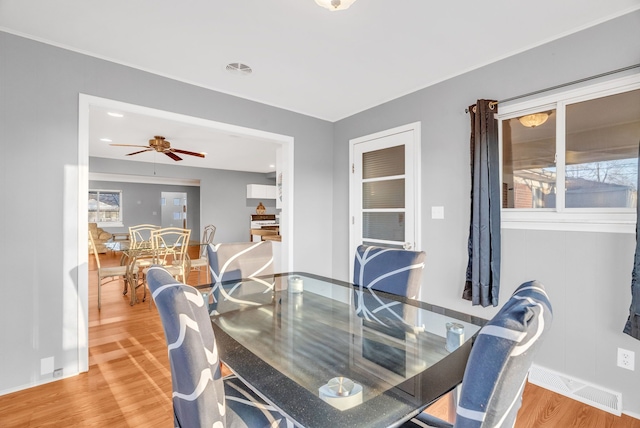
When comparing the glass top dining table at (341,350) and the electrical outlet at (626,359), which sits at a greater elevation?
the glass top dining table at (341,350)

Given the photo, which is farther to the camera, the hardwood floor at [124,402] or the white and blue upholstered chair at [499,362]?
the hardwood floor at [124,402]

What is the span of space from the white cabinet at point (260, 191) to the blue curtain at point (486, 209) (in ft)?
23.9

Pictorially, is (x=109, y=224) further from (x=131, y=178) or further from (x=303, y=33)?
(x=303, y=33)

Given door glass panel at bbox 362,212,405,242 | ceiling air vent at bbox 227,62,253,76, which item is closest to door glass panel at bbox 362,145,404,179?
door glass panel at bbox 362,212,405,242

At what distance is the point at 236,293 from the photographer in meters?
1.87

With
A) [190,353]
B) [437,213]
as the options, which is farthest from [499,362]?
[437,213]

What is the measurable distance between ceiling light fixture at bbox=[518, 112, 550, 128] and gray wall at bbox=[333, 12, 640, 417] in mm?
192

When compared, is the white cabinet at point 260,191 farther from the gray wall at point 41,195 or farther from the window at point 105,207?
the gray wall at point 41,195

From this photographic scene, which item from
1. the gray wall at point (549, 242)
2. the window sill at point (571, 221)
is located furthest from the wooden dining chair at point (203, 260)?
the window sill at point (571, 221)

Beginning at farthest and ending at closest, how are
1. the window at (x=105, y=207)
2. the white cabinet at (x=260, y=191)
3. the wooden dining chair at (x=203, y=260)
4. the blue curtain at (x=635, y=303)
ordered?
the window at (x=105, y=207) < the white cabinet at (x=260, y=191) < the wooden dining chair at (x=203, y=260) < the blue curtain at (x=635, y=303)

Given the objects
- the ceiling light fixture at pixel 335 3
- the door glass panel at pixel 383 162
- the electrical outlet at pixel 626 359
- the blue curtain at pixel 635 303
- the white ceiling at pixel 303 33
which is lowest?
the electrical outlet at pixel 626 359

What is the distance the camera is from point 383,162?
11.0ft

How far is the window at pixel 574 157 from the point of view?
74.8 inches

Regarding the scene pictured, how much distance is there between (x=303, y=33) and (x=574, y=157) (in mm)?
2060
